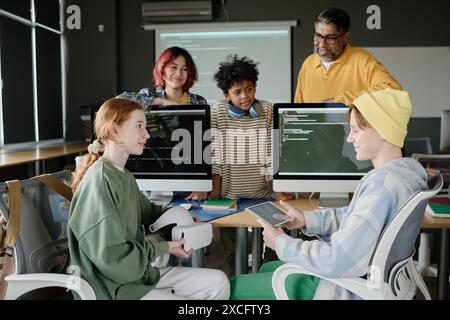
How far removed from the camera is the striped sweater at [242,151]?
2.15 metres

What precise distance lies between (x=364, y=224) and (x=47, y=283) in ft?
2.76

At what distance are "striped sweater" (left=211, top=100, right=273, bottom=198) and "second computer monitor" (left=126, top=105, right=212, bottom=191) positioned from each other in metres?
0.11

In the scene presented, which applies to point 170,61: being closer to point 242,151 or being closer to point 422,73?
point 242,151

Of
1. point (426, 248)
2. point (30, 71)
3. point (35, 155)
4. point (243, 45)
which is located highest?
point (243, 45)

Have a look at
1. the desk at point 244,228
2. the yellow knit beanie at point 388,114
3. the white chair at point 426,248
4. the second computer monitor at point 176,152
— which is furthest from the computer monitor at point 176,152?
the white chair at point 426,248

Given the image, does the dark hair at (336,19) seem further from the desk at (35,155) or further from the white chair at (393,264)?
the desk at (35,155)

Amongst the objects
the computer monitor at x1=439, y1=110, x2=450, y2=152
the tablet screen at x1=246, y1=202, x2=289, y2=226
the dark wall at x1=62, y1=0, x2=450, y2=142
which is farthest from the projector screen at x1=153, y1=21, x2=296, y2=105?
the tablet screen at x1=246, y1=202, x2=289, y2=226

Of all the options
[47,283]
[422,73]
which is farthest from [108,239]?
[422,73]

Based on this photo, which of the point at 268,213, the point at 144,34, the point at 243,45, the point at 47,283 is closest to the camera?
the point at 47,283

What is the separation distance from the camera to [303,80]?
299cm

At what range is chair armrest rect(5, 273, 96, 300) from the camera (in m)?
1.24

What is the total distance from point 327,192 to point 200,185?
554 mm

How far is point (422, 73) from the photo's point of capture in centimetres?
522

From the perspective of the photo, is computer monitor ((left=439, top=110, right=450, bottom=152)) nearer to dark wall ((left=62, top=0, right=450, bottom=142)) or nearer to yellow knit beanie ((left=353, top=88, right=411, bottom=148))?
yellow knit beanie ((left=353, top=88, right=411, bottom=148))
